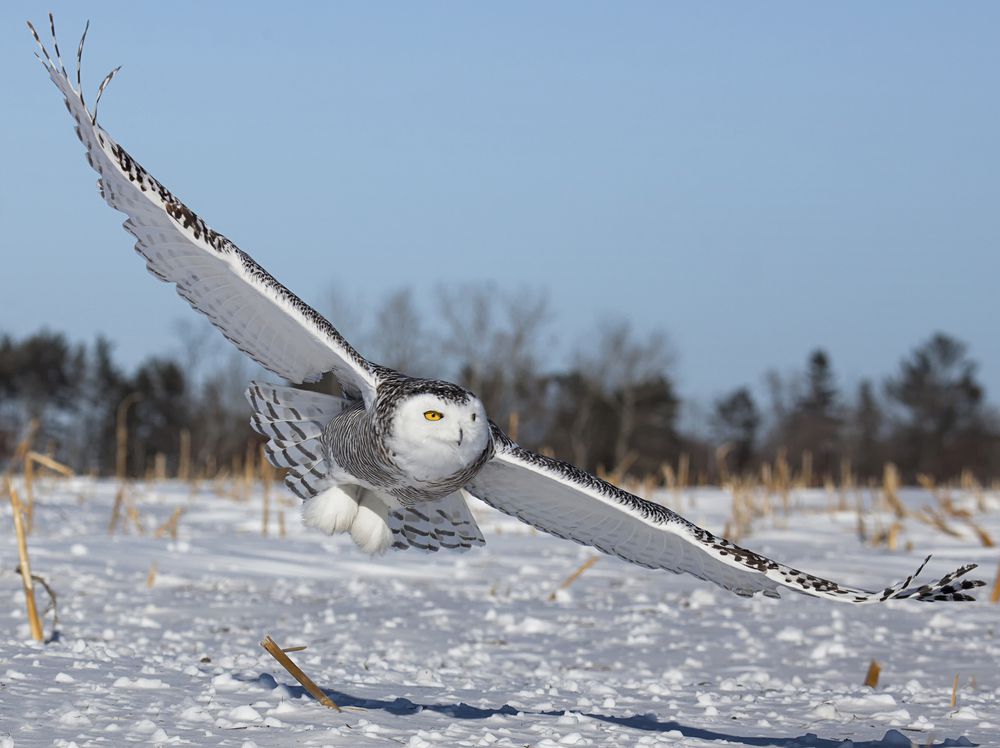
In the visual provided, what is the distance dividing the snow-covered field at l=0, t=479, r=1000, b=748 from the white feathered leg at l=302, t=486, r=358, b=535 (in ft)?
1.99

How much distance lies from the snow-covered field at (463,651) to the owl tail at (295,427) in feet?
2.64

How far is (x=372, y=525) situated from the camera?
4.80m

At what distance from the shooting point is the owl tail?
16.4 feet

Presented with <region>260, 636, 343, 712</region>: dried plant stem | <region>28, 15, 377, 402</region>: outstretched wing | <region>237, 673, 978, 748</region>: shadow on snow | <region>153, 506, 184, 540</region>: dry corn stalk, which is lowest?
<region>237, 673, 978, 748</region>: shadow on snow

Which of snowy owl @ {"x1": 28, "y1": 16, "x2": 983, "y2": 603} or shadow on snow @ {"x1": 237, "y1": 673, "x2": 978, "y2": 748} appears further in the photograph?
shadow on snow @ {"x1": 237, "y1": 673, "x2": 978, "y2": 748}

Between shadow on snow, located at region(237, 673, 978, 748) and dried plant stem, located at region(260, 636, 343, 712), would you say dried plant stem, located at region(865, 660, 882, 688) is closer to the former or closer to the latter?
shadow on snow, located at region(237, 673, 978, 748)

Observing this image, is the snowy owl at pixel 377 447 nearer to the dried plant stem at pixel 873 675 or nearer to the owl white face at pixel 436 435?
the owl white face at pixel 436 435

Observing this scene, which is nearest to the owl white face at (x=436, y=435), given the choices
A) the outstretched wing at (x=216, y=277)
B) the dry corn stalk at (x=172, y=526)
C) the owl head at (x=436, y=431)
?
the owl head at (x=436, y=431)

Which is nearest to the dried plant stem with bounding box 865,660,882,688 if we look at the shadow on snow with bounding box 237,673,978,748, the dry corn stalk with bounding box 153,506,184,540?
the shadow on snow with bounding box 237,673,978,748

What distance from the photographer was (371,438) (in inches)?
169

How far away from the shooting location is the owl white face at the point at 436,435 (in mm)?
3998

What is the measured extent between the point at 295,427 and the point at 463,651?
66.9 inches

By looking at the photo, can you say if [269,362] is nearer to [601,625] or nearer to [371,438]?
[371,438]

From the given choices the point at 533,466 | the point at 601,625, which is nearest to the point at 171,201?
the point at 533,466
